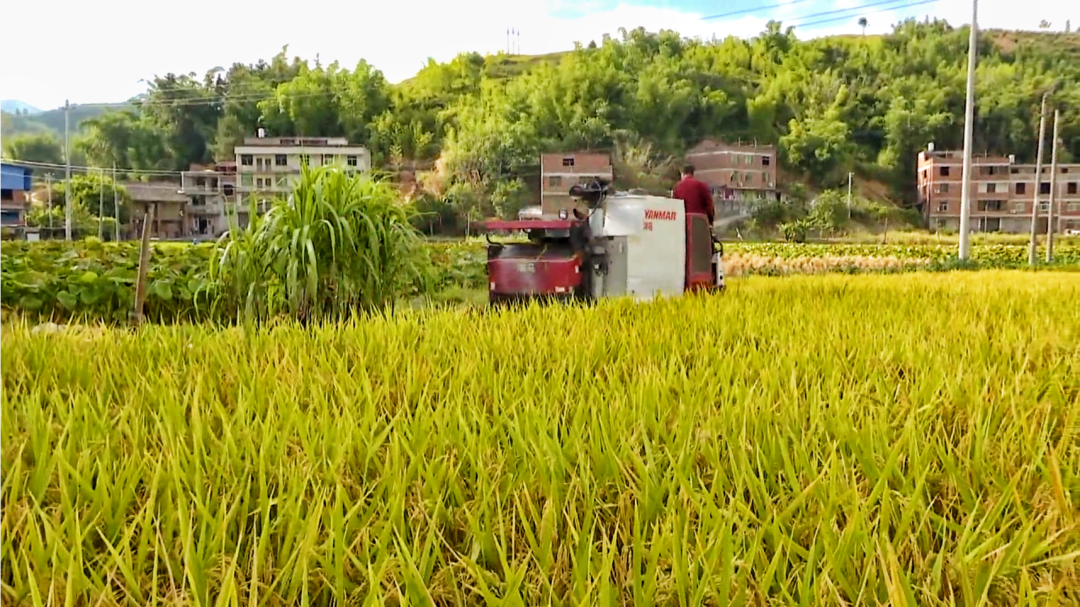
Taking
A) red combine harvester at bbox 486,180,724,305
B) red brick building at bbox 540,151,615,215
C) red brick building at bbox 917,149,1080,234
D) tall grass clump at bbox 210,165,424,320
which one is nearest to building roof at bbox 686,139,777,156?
red brick building at bbox 917,149,1080,234

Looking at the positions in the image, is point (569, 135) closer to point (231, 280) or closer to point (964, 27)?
point (964, 27)

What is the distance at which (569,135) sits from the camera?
46.8 ft

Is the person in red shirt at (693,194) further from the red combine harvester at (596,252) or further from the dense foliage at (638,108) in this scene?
the dense foliage at (638,108)

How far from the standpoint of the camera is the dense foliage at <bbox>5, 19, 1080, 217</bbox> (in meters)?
12.0

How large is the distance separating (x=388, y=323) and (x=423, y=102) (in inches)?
597

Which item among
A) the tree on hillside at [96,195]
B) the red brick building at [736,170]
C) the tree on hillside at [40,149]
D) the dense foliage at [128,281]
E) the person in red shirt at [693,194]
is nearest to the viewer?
the tree on hillside at [40,149]

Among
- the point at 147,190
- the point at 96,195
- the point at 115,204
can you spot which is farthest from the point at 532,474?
the point at 96,195

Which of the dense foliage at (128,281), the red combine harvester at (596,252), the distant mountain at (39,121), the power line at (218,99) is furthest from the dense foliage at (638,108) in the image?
the distant mountain at (39,121)

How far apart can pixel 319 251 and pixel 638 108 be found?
43.3ft

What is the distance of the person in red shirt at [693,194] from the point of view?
432 centimetres

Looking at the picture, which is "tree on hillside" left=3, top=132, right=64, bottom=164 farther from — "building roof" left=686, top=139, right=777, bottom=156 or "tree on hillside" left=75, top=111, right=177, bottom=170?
"building roof" left=686, top=139, right=777, bottom=156

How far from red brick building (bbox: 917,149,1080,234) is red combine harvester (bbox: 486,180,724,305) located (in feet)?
37.5

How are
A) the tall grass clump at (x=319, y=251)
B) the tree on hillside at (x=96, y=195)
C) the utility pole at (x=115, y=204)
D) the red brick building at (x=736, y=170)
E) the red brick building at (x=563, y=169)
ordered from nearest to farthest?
the tall grass clump at (x=319, y=251), the utility pole at (x=115, y=204), the tree on hillside at (x=96, y=195), the red brick building at (x=563, y=169), the red brick building at (x=736, y=170)

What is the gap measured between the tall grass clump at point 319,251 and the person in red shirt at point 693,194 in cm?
190
